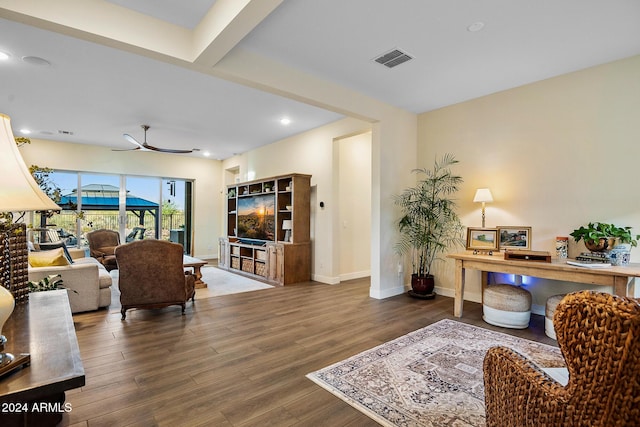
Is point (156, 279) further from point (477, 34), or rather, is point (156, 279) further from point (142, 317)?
point (477, 34)

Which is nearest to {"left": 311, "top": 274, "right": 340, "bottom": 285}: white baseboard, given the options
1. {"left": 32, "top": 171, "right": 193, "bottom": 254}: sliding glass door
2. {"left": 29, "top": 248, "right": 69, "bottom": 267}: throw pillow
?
{"left": 29, "top": 248, "right": 69, "bottom": 267}: throw pillow

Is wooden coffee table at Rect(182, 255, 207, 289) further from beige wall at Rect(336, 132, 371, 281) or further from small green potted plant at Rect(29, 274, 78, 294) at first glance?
beige wall at Rect(336, 132, 371, 281)

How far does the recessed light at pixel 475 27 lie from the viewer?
281cm

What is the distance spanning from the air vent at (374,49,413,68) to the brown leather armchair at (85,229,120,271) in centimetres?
620

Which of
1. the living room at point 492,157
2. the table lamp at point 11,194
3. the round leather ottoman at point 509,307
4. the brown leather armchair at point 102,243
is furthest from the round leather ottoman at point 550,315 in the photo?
the brown leather armchair at point 102,243

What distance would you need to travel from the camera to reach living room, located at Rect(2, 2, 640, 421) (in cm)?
340

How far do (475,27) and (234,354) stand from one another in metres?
3.73

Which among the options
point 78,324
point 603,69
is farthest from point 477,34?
point 78,324

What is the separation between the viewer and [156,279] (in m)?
3.80

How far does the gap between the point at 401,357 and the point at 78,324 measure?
11.8 feet

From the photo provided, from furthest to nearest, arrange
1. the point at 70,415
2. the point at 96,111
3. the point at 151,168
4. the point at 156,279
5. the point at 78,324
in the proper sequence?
the point at 151,168 → the point at 96,111 → the point at 156,279 → the point at 78,324 → the point at 70,415

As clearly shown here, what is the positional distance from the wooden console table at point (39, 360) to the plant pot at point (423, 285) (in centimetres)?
423

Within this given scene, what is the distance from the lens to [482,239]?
412 cm

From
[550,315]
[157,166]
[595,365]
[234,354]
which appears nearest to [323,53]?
[234,354]
